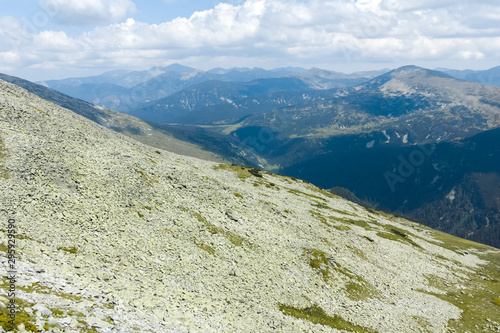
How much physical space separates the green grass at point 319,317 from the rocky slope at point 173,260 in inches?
7.7

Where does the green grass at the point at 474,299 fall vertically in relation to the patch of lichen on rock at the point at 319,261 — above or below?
below

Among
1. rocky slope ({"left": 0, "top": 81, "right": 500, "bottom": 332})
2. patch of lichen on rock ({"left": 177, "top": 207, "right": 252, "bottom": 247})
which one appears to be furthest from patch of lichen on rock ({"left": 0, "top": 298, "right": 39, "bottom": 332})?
patch of lichen on rock ({"left": 177, "top": 207, "right": 252, "bottom": 247})

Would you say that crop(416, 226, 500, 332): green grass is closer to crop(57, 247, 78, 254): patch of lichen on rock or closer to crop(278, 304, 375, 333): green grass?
crop(278, 304, 375, 333): green grass

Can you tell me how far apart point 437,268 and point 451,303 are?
2139cm

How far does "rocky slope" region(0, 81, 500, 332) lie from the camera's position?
2648cm

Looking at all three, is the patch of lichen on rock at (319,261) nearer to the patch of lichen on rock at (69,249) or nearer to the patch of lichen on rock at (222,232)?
the patch of lichen on rock at (222,232)

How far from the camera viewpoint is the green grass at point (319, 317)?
38938 mm

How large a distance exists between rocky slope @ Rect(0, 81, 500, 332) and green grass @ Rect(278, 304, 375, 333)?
20cm

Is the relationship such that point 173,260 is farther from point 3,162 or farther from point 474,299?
point 474,299

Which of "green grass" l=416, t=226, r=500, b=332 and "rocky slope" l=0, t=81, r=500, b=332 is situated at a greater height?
"rocky slope" l=0, t=81, r=500, b=332

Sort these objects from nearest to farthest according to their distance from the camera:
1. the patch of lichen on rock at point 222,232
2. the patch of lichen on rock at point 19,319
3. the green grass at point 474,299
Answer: the patch of lichen on rock at point 19,319, the patch of lichen on rock at point 222,232, the green grass at point 474,299

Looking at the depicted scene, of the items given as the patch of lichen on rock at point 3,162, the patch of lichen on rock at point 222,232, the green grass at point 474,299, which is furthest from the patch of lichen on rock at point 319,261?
the patch of lichen on rock at point 3,162

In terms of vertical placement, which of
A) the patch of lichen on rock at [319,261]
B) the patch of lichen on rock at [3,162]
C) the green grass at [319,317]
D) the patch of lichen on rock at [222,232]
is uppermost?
the patch of lichen on rock at [3,162]

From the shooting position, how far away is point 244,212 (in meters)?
61.3
